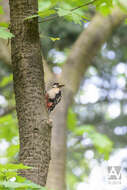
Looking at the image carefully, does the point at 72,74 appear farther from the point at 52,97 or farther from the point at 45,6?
the point at 52,97

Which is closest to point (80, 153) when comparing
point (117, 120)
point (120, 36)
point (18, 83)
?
point (117, 120)

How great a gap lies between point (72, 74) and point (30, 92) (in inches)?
104

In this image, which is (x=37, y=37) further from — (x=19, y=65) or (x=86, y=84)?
(x=86, y=84)

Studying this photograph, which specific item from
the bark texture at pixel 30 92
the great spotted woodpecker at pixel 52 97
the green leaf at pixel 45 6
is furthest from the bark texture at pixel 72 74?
the bark texture at pixel 30 92

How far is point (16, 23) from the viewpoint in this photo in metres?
1.61

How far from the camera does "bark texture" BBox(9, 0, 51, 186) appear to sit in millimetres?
1496

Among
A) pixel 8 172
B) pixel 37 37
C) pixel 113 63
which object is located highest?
pixel 113 63

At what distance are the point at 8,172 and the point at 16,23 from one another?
0.74 meters

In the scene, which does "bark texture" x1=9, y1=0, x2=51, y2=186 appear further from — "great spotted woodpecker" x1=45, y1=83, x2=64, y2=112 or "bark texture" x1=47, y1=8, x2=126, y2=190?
"bark texture" x1=47, y1=8, x2=126, y2=190

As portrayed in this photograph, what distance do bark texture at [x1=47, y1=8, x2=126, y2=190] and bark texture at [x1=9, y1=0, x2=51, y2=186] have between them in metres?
1.98

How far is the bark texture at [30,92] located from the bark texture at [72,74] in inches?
77.9

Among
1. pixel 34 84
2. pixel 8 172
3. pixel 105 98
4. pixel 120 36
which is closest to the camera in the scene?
pixel 8 172

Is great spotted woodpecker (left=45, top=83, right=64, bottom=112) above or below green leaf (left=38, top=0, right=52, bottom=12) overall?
below

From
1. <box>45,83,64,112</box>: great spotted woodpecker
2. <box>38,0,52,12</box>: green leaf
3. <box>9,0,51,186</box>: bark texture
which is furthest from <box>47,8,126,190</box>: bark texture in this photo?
<box>9,0,51,186</box>: bark texture
